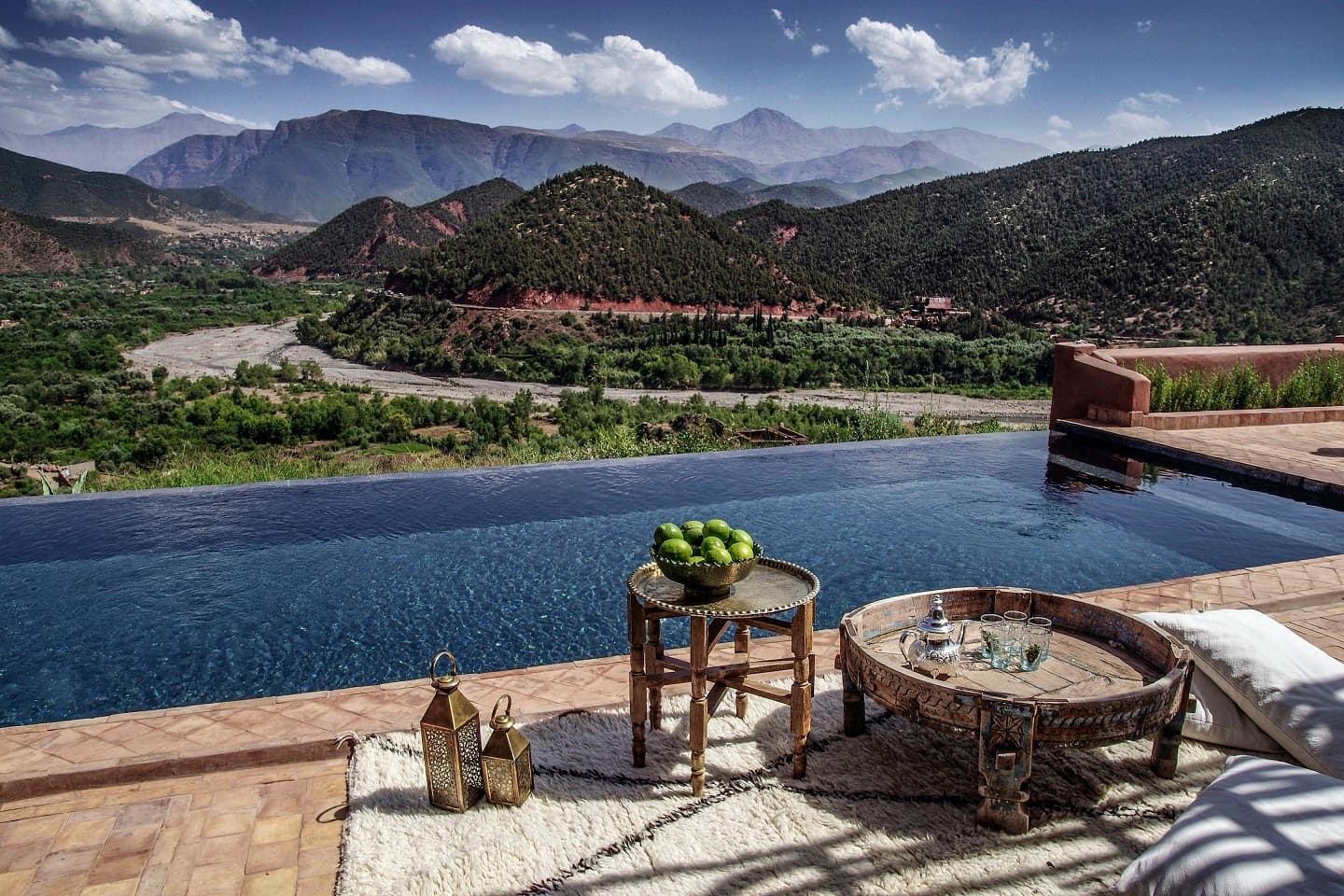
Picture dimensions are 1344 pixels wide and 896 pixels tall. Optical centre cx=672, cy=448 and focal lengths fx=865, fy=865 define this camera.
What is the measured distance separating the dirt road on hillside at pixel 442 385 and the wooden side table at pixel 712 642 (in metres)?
16.1

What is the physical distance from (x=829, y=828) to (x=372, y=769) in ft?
4.98

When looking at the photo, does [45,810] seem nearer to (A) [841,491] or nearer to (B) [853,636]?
(B) [853,636]

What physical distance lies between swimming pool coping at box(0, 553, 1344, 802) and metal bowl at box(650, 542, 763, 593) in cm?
94

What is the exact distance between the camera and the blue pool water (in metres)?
4.41

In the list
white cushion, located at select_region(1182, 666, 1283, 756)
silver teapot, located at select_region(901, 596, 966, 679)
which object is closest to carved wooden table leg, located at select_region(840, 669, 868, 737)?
silver teapot, located at select_region(901, 596, 966, 679)

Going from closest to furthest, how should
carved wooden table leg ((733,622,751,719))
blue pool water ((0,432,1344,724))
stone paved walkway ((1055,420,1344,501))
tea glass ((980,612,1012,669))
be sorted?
1. tea glass ((980,612,1012,669))
2. carved wooden table leg ((733,622,751,719))
3. blue pool water ((0,432,1344,724))
4. stone paved walkway ((1055,420,1344,501))

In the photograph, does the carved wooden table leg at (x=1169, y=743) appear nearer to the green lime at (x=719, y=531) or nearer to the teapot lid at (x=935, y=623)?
the teapot lid at (x=935, y=623)

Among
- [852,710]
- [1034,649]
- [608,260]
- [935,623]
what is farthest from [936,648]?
[608,260]

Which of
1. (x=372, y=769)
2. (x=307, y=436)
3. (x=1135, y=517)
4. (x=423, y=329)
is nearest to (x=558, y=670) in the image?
(x=372, y=769)

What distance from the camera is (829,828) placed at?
258 centimetres

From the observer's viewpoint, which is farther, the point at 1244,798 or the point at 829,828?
the point at 829,828

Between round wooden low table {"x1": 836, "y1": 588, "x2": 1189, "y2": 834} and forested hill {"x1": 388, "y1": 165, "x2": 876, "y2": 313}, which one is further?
forested hill {"x1": 388, "y1": 165, "x2": 876, "y2": 313}

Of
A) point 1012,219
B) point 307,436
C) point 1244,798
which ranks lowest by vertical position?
point 307,436

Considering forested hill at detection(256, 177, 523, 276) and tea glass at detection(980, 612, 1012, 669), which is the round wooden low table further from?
forested hill at detection(256, 177, 523, 276)
